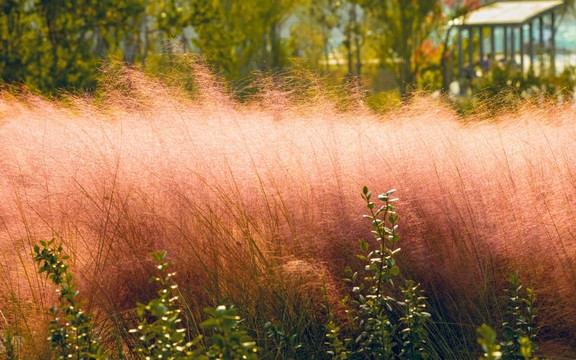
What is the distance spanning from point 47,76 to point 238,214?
533 cm

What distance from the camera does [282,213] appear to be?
2906mm

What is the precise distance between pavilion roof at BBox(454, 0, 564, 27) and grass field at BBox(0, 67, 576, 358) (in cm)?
946

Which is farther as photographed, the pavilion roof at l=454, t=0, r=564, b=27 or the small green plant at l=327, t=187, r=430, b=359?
the pavilion roof at l=454, t=0, r=564, b=27

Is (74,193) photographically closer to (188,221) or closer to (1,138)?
(188,221)

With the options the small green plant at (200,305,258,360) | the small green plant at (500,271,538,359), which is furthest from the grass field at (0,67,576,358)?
the small green plant at (200,305,258,360)

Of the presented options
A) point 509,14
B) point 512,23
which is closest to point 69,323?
point 512,23

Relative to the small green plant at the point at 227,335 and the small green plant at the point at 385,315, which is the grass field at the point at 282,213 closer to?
the small green plant at the point at 385,315

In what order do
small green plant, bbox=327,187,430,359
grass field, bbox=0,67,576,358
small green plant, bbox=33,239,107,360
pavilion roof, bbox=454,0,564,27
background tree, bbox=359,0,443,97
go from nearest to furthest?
small green plant, bbox=33,239,107,360 < small green plant, bbox=327,187,430,359 < grass field, bbox=0,67,576,358 < background tree, bbox=359,0,443,97 < pavilion roof, bbox=454,0,564,27

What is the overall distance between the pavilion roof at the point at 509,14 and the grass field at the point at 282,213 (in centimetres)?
946

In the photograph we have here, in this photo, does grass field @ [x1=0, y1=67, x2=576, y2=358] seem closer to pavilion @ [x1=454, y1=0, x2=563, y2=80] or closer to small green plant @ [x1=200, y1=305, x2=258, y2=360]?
small green plant @ [x1=200, y1=305, x2=258, y2=360]

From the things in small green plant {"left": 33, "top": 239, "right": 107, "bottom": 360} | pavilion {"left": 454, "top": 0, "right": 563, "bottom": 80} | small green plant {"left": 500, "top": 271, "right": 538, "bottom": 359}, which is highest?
pavilion {"left": 454, "top": 0, "right": 563, "bottom": 80}

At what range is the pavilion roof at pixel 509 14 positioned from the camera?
12684mm

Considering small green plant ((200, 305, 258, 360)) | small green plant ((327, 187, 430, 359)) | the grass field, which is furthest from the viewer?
the grass field

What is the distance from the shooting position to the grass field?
266cm
